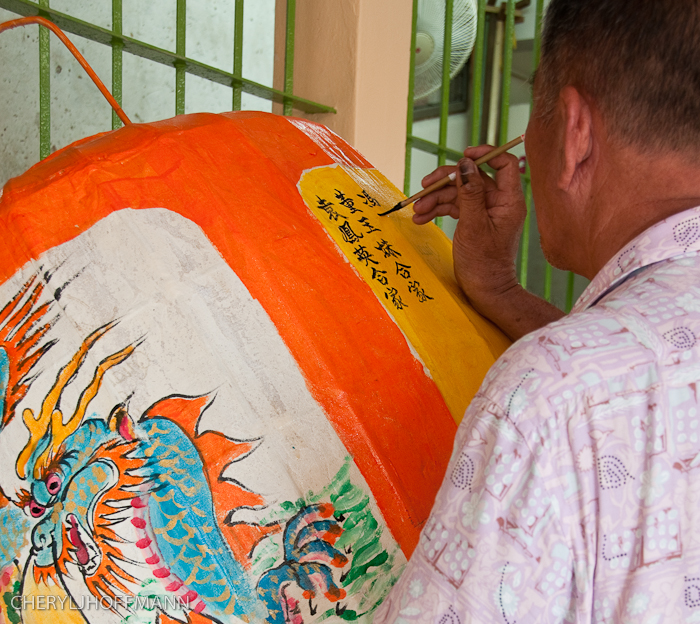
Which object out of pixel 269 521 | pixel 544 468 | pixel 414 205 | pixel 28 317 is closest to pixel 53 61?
pixel 414 205

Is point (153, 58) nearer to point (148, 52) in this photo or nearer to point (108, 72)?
point (148, 52)

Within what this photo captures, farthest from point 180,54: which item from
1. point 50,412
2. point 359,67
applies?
point 50,412

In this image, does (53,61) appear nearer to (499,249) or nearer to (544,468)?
(499,249)

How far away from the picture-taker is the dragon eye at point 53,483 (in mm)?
683

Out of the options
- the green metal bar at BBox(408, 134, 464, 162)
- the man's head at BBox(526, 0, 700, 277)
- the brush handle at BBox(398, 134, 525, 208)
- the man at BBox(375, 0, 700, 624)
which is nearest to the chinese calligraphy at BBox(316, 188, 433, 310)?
the brush handle at BBox(398, 134, 525, 208)

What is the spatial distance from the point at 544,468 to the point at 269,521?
293 millimetres

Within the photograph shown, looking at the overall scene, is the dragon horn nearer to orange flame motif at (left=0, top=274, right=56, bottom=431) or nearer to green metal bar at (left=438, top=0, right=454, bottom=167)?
orange flame motif at (left=0, top=274, right=56, bottom=431)

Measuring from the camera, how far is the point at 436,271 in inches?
40.3

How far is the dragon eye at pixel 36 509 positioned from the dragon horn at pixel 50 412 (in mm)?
27

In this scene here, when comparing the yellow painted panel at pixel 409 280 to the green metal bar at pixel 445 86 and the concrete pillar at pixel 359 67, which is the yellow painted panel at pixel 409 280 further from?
the green metal bar at pixel 445 86

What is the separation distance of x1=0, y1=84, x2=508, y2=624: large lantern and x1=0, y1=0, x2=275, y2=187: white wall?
1.41 meters

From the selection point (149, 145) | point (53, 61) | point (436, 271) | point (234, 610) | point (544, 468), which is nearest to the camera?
point (544, 468)

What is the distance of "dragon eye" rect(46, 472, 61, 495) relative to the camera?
2.24 ft

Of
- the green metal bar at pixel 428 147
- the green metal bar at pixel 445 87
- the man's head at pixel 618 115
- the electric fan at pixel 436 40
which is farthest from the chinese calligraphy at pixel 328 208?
the electric fan at pixel 436 40
